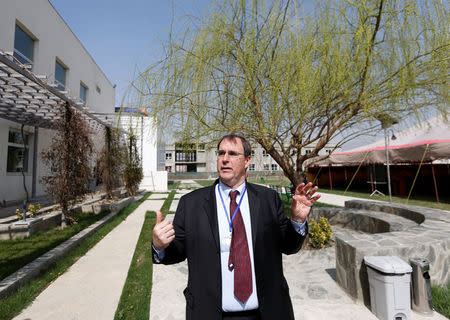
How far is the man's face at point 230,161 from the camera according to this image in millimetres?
1705

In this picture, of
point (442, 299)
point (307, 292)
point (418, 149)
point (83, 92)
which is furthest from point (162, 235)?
point (83, 92)

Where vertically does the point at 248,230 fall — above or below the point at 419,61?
below

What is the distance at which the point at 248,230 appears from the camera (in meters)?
1.60

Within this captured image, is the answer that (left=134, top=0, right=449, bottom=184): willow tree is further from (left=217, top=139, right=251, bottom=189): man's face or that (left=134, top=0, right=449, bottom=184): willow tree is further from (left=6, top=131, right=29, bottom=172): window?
(left=6, top=131, right=29, bottom=172): window

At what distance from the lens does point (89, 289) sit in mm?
3340

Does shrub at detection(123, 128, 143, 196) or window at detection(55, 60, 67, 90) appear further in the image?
shrub at detection(123, 128, 143, 196)

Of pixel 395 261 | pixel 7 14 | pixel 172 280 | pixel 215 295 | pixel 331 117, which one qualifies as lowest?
pixel 172 280

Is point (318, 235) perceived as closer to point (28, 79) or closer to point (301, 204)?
point (301, 204)

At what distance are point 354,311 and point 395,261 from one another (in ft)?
2.46

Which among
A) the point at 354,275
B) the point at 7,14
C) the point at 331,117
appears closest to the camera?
the point at 354,275

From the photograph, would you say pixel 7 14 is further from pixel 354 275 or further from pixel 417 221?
pixel 417 221

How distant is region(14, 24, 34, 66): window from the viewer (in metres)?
8.98

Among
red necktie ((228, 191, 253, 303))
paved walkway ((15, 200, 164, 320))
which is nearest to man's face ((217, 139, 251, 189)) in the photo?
red necktie ((228, 191, 253, 303))

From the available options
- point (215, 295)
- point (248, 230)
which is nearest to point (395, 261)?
point (248, 230)
